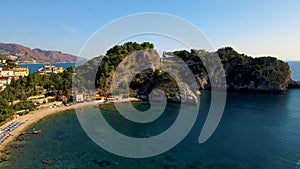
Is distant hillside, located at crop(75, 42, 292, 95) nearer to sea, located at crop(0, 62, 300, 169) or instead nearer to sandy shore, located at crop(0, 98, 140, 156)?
sandy shore, located at crop(0, 98, 140, 156)

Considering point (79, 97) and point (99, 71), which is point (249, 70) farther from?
point (79, 97)

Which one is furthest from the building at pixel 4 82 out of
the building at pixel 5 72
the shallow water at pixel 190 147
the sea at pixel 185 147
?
the shallow water at pixel 190 147

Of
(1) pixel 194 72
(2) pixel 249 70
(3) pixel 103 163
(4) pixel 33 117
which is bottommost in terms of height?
(3) pixel 103 163

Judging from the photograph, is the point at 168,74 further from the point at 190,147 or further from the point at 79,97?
the point at 190,147

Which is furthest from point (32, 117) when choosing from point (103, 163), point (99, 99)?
point (103, 163)

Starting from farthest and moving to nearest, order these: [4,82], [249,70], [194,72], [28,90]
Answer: [194,72], [249,70], [28,90], [4,82]

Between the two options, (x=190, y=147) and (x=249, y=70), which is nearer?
(x=190, y=147)

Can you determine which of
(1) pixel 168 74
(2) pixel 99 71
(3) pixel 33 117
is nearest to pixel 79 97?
(2) pixel 99 71

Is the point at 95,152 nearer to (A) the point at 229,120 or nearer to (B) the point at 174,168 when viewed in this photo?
(B) the point at 174,168

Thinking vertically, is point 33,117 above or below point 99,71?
below

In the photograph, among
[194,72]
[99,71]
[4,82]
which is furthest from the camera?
[194,72]
